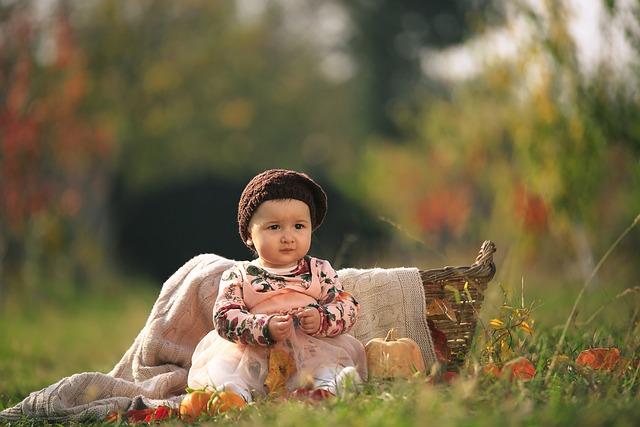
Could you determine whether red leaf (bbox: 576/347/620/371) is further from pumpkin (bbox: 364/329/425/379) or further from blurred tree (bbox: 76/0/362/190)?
blurred tree (bbox: 76/0/362/190)

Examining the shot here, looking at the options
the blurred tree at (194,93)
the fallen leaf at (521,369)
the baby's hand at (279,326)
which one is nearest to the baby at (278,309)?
the baby's hand at (279,326)

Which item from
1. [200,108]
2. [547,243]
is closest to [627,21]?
[547,243]

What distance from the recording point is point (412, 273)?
437 cm

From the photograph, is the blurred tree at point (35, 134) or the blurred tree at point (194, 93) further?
the blurred tree at point (194, 93)

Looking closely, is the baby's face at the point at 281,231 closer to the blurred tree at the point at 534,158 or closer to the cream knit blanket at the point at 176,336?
the cream knit blanket at the point at 176,336

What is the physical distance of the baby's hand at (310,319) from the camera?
3.83 m

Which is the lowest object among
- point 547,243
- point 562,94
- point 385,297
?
point 547,243

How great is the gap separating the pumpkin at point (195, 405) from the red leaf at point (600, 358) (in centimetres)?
148

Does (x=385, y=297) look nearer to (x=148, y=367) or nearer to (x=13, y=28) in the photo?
(x=148, y=367)

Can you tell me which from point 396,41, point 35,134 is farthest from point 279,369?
point 396,41

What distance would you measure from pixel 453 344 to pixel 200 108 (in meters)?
16.4

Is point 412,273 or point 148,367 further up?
point 412,273

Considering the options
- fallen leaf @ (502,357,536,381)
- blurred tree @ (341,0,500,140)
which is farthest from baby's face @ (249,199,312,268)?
blurred tree @ (341,0,500,140)

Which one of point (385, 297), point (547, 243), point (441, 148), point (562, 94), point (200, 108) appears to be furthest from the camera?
point (200, 108)
